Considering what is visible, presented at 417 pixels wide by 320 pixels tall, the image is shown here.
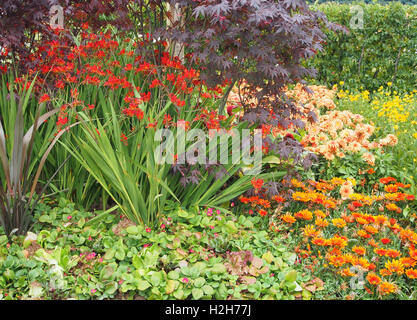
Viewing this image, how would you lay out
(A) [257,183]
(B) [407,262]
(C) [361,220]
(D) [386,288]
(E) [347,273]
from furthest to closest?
(A) [257,183], (C) [361,220], (B) [407,262], (E) [347,273], (D) [386,288]

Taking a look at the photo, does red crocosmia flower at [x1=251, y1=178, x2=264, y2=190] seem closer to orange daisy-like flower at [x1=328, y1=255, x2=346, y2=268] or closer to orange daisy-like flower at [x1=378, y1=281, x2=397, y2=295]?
orange daisy-like flower at [x1=328, y1=255, x2=346, y2=268]

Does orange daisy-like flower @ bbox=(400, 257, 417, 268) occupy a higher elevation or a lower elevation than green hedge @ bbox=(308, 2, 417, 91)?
lower

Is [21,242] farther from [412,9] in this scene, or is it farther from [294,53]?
[412,9]

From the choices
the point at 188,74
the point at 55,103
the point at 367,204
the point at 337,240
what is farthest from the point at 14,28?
the point at 367,204

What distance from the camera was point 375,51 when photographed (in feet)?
24.0

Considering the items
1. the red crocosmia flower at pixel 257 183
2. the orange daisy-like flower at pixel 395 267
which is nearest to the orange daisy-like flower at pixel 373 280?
the orange daisy-like flower at pixel 395 267

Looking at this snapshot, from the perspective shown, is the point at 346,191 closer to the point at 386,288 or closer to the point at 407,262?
the point at 407,262

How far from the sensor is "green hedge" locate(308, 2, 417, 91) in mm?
7223

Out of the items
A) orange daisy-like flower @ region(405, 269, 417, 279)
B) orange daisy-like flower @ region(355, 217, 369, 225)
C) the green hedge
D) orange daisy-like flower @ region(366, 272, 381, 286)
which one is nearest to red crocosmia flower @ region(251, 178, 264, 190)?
orange daisy-like flower @ region(355, 217, 369, 225)

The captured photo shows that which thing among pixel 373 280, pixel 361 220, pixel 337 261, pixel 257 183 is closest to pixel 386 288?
pixel 373 280

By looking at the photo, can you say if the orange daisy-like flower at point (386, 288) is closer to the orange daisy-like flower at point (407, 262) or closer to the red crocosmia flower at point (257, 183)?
the orange daisy-like flower at point (407, 262)

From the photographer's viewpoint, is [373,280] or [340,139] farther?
[340,139]

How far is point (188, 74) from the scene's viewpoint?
9.64ft
